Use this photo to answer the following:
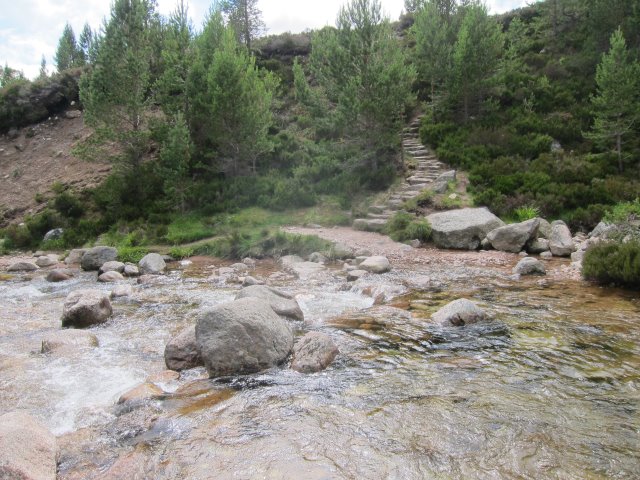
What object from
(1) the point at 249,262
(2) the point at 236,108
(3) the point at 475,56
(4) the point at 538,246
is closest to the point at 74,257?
(1) the point at 249,262

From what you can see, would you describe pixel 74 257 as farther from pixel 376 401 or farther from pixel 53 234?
pixel 376 401

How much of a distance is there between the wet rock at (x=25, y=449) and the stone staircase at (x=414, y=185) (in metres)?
13.3

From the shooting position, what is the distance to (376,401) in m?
4.67

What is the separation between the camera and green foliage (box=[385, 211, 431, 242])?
1477 cm

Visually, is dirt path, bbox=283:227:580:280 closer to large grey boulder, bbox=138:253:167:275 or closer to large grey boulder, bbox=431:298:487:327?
large grey boulder, bbox=431:298:487:327

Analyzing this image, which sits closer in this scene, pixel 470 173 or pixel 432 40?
pixel 470 173

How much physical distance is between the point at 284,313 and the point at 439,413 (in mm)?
3737

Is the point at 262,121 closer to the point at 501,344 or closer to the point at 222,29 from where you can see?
the point at 222,29

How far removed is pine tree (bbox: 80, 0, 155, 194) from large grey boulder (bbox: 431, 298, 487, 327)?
17813 mm

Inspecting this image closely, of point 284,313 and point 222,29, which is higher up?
point 222,29

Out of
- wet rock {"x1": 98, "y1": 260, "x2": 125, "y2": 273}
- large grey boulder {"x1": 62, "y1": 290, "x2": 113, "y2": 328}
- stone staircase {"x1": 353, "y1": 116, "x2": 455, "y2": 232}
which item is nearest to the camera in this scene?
large grey boulder {"x1": 62, "y1": 290, "x2": 113, "y2": 328}

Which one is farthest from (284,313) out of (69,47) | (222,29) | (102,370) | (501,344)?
(69,47)

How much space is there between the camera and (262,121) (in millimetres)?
20484

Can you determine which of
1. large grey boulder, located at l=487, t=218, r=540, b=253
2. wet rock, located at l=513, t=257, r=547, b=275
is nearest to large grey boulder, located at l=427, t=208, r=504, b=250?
large grey boulder, located at l=487, t=218, r=540, b=253
